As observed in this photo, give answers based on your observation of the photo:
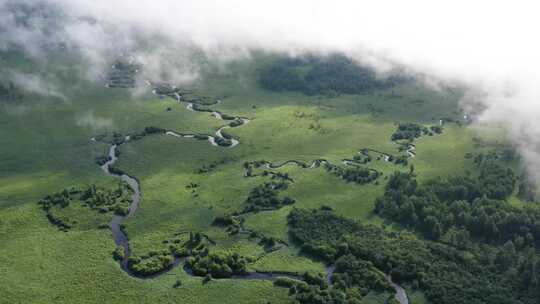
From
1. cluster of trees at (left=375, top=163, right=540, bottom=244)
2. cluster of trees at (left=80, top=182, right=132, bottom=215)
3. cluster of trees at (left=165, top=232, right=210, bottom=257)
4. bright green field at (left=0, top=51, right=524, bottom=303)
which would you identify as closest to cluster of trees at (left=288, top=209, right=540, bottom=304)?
bright green field at (left=0, top=51, right=524, bottom=303)

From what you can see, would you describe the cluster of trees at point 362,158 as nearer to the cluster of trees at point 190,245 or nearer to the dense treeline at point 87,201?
the cluster of trees at point 190,245

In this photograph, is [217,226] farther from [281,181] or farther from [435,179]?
[435,179]

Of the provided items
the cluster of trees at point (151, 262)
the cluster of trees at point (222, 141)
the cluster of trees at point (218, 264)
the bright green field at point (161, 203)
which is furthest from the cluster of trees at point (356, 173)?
the cluster of trees at point (151, 262)

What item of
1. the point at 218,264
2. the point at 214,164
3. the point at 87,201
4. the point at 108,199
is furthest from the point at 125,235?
the point at 214,164

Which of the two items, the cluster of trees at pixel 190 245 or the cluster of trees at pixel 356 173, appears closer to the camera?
the cluster of trees at pixel 190 245

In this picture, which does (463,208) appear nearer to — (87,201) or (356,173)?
(356,173)
